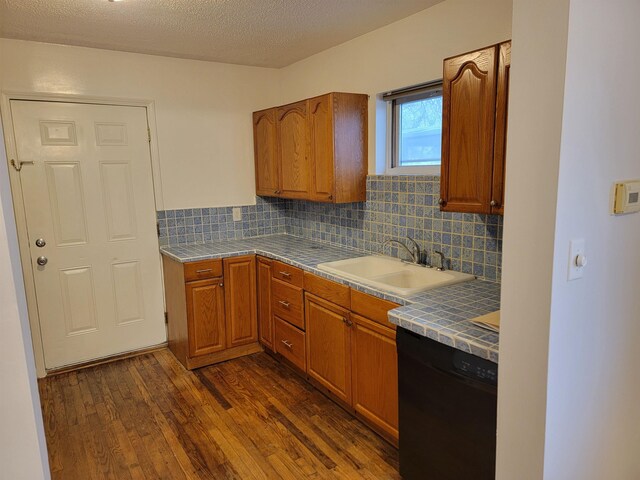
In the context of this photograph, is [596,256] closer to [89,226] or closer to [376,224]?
[376,224]

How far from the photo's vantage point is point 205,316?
3.28 meters

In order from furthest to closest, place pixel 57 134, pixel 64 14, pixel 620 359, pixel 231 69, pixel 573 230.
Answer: pixel 231 69 → pixel 57 134 → pixel 64 14 → pixel 620 359 → pixel 573 230

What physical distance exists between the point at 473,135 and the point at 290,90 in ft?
7.58

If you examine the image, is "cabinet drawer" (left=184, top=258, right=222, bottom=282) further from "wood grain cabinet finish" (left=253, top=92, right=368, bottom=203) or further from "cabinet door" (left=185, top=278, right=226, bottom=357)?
"wood grain cabinet finish" (left=253, top=92, right=368, bottom=203)

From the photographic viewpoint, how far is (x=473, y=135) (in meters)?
1.95

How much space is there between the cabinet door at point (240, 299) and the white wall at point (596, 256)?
248 cm

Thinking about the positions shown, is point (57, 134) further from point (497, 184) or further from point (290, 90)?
point (497, 184)

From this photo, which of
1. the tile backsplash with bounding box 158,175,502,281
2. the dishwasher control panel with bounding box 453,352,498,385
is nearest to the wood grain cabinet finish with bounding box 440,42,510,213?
the tile backsplash with bounding box 158,175,502,281

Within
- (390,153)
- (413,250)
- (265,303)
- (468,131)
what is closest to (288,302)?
(265,303)

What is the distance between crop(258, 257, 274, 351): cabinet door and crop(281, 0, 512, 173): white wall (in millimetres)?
1107

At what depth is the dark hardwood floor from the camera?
2191 millimetres

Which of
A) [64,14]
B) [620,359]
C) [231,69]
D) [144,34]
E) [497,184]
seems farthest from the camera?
[231,69]

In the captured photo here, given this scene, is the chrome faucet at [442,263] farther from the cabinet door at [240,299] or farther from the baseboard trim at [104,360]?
the baseboard trim at [104,360]

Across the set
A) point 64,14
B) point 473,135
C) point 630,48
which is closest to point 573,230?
point 630,48
